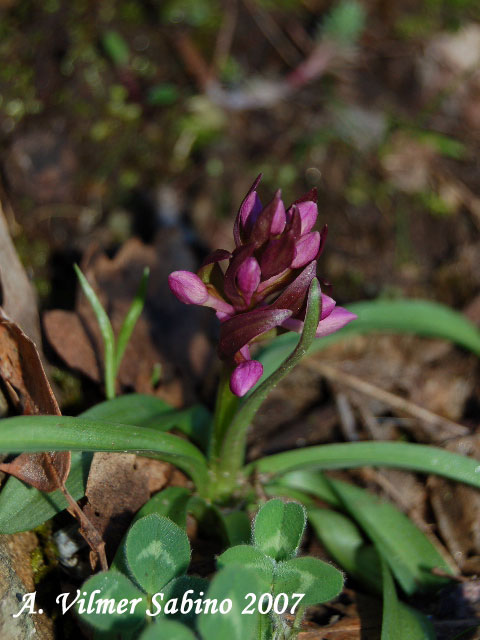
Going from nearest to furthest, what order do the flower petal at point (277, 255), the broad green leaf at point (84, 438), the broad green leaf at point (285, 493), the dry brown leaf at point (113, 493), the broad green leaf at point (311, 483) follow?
the broad green leaf at point (84, 438) < the flower petal at point (277, 255) < the dry brown leaf at point (113, 493) < the broad green leaf at point (285, 493) < the broad green leaf at point (311, 483)

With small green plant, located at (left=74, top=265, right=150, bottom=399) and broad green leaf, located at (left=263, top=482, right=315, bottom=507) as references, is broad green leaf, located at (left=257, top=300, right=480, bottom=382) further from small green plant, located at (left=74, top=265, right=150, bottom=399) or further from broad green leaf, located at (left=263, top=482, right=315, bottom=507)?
small green plant, located at (left=74, top=265, right=150, bottom=399)

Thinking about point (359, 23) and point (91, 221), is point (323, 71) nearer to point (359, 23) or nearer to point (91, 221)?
point (359, 23)

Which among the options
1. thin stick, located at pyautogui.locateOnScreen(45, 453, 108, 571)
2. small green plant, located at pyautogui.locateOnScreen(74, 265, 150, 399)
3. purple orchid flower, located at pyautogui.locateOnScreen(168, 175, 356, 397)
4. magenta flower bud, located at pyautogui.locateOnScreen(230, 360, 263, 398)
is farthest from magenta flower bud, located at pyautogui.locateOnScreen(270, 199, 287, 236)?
thin stick, located at pyautogui.locateOnScreen(45, 453, 108, 571)

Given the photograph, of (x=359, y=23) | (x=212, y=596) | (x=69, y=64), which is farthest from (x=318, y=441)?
(x=359, y=23)

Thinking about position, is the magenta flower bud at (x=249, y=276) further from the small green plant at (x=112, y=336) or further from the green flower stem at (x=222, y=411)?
the small green plant at (x=112, y=336)

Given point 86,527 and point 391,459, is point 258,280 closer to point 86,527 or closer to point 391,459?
point 86,527

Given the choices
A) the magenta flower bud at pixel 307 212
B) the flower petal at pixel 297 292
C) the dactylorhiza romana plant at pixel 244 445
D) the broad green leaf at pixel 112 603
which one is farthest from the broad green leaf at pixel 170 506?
the magenta flower bud at pixel 307 212
